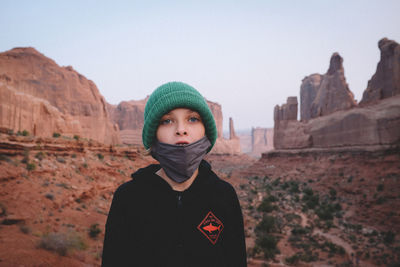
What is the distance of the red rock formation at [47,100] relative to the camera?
16.5 metres

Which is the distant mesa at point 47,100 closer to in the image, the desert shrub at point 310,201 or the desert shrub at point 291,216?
the desert shrub at point 291,216

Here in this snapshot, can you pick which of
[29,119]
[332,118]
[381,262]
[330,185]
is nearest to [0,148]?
[29,119]

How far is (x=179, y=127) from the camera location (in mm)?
1278

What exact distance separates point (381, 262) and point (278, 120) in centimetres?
3700

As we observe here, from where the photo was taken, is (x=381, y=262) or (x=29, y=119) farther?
(x=29, y=119)

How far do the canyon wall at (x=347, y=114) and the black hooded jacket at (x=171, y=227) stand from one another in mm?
27086

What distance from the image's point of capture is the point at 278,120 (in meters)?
43.4

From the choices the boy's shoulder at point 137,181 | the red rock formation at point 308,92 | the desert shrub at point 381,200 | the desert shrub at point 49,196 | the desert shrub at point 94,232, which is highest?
the red rock formation at point 308,92

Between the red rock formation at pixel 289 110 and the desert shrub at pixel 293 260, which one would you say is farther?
the red rock formation at pixel 289 110

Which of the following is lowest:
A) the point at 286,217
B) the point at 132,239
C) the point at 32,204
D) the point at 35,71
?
the point at 286,217

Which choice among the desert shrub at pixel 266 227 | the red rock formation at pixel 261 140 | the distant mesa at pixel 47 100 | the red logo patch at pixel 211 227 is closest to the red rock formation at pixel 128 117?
the distant mesa at pixel 47 100

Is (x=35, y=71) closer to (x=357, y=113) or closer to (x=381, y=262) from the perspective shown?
(x=381, y=262)

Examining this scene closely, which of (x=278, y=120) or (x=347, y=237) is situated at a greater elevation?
(x=278, y=120)

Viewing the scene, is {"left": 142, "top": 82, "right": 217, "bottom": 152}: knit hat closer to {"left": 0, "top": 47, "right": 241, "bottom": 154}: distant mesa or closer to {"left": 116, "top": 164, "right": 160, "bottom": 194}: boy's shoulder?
{"left": 116, "top": 164, "right": 160, "bottom": 194}: boy's shoulder
